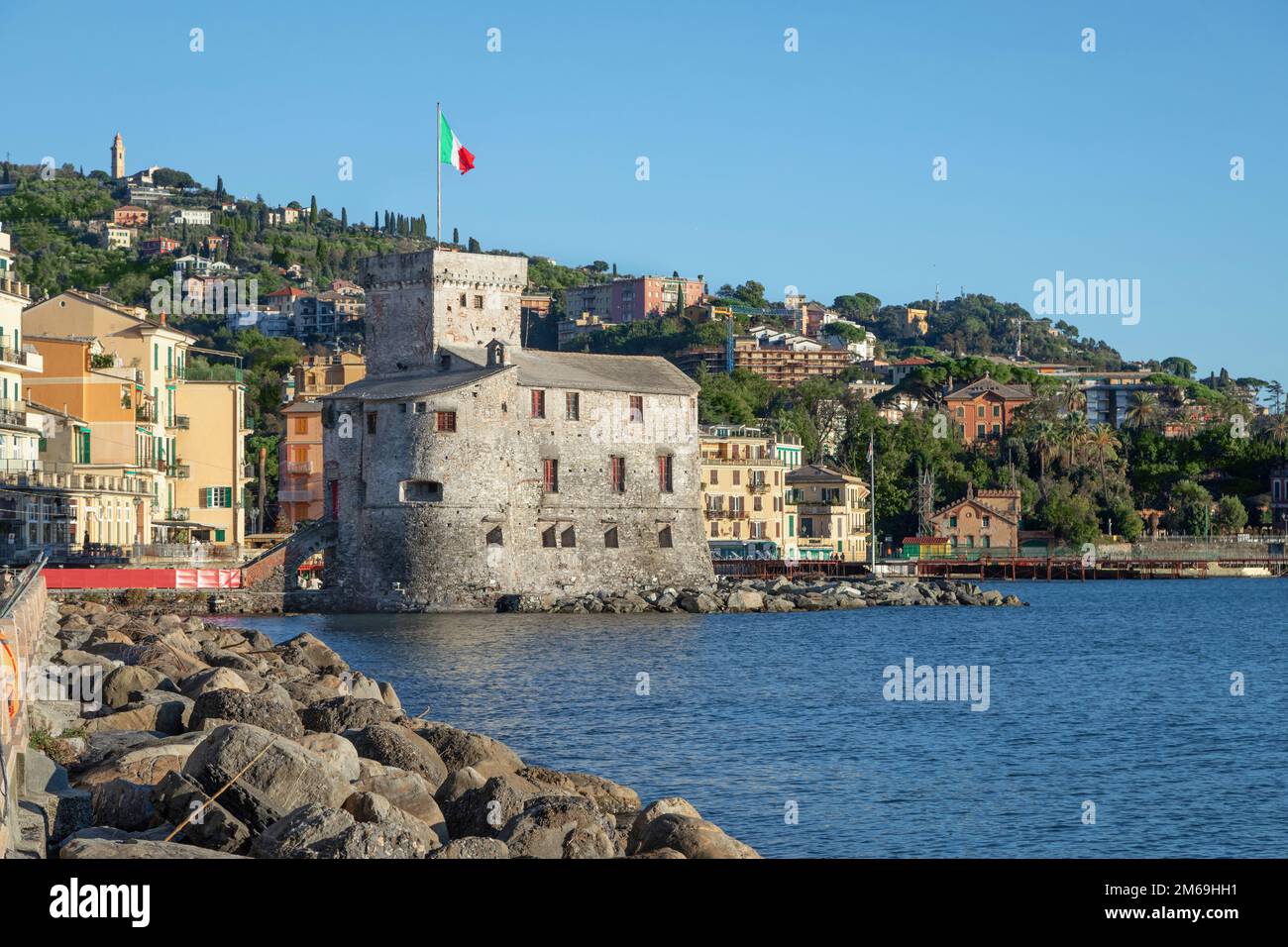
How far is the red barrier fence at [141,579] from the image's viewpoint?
4919cm

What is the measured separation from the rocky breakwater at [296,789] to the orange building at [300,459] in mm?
56903

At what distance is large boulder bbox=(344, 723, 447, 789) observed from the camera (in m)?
18.1

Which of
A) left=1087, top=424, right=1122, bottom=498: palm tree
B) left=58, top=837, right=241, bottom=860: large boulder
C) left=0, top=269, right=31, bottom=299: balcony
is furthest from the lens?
Answer: left=1087, top=424, right=1122, bottom=498: palm tree

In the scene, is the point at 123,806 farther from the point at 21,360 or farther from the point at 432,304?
the point at 432,304

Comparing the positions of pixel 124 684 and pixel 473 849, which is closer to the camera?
pixel 473 849

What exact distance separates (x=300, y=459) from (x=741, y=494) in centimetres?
2110

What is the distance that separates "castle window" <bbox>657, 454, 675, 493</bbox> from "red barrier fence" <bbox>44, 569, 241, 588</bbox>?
14198 mm

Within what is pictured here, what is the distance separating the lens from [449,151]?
55.3 meters

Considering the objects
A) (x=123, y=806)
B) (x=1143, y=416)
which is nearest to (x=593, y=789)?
(x=123, y=806)

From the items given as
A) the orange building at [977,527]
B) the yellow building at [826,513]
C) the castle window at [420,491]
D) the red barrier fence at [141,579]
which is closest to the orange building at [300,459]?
the castle window at [420,491]

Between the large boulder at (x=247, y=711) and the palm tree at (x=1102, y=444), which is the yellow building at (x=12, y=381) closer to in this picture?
the large boulder at (x=247, y=711)

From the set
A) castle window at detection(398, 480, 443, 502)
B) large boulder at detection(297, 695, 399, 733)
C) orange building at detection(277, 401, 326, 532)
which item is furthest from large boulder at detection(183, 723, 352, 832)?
orange building at detection(277, 401, 326, 532)

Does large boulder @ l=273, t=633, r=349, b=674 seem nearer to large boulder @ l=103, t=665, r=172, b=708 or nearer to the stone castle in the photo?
large boulder @ l=103, t=665, r=172, b=708
